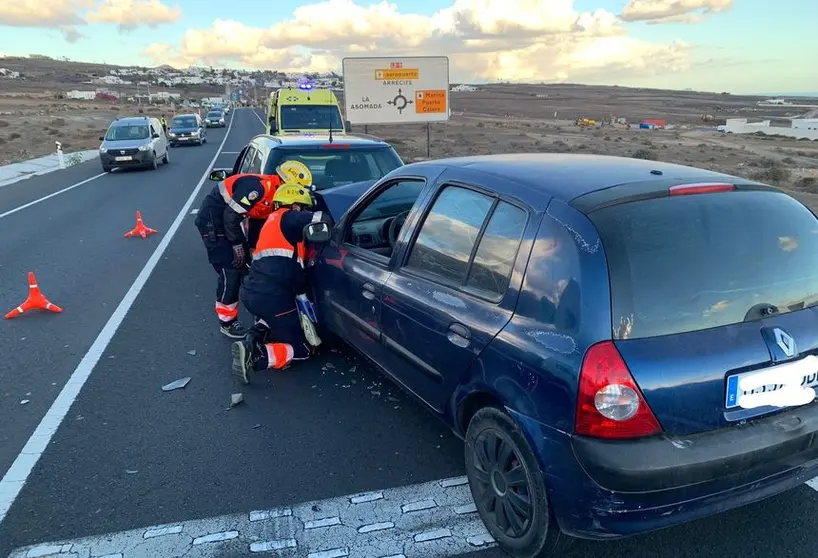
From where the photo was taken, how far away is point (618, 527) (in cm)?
241

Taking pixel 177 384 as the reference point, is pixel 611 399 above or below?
above

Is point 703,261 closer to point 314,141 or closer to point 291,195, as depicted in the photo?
point 291,195

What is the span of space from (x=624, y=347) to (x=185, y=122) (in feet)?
116

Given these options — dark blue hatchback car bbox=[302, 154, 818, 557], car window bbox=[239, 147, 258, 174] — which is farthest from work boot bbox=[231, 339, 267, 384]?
car window bbox=[239, 147, 258, 174]

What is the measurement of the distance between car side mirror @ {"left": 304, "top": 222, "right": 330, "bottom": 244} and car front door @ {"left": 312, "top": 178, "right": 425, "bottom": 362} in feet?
0.39

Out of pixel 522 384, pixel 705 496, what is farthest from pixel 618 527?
pixel 522 384

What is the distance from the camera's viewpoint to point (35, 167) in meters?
21.4

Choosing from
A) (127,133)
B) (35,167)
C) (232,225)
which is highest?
(127,133)

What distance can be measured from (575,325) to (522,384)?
35 centimetres

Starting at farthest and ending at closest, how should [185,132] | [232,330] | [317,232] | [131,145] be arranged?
1. [185,132]
2. [131,145]
3. [232,330]
4. [317,232]

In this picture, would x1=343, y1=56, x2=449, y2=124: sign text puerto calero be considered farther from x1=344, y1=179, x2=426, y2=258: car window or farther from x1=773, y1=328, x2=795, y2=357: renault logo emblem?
x1=773, y1=328, x2=795, y2=357: renault logo emblem

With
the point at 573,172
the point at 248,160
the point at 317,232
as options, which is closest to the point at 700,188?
the point at 573,172

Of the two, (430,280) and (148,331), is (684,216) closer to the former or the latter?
(430,280)

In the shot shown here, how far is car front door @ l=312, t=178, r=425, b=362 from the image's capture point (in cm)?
393
